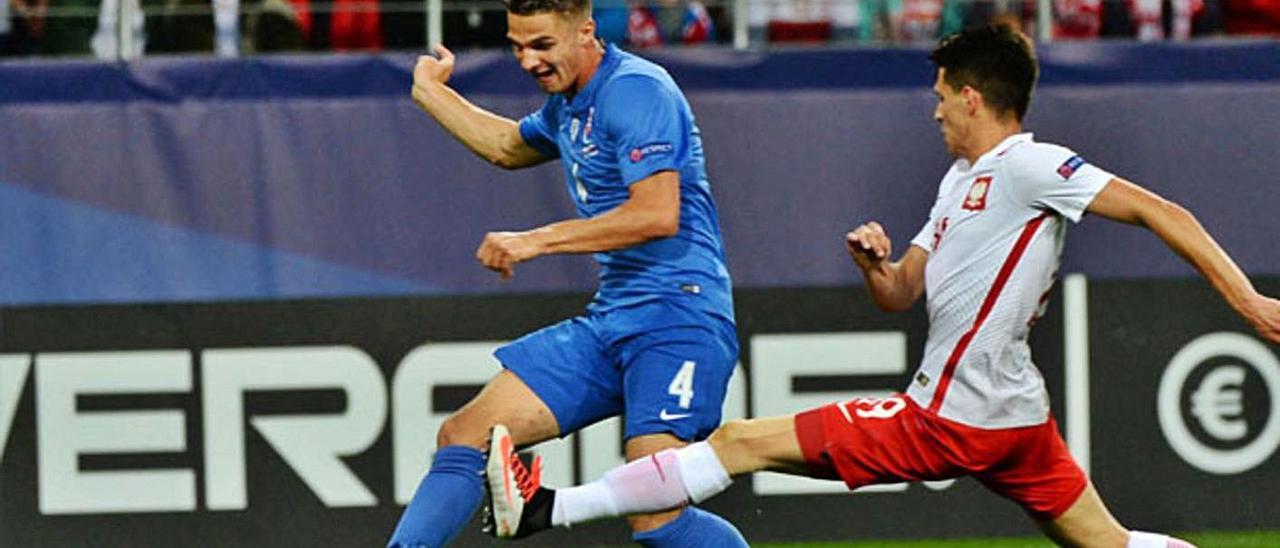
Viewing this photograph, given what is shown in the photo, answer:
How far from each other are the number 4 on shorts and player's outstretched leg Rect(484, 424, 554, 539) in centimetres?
45

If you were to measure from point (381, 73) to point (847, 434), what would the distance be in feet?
11.3

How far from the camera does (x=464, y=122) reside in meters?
7.00

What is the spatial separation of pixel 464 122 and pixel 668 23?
306cm

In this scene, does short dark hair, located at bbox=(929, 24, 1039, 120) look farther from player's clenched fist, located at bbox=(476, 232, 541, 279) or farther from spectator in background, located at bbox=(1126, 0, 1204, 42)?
spectator in background, located at bbox=(1126, 0, 1204, 42)

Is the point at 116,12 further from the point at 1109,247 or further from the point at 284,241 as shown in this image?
the point at 1109,247

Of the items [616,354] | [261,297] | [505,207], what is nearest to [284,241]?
[261,297]

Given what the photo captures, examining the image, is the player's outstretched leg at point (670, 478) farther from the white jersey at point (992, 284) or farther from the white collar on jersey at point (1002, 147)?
the white collar on jersey at point (1002, 147)

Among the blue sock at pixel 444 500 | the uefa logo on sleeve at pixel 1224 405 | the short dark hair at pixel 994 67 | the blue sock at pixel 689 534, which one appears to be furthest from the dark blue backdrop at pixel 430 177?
the short dark hair at pixel 994 67

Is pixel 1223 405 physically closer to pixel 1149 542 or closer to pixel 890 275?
pixel 1149 542

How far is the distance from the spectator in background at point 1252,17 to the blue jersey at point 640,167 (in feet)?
13.4

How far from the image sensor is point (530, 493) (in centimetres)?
623

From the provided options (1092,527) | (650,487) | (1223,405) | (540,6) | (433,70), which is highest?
(540,6)

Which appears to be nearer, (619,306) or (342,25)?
(619,306)

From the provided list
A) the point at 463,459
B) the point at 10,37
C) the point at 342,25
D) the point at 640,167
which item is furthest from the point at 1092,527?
the point at 10,37
